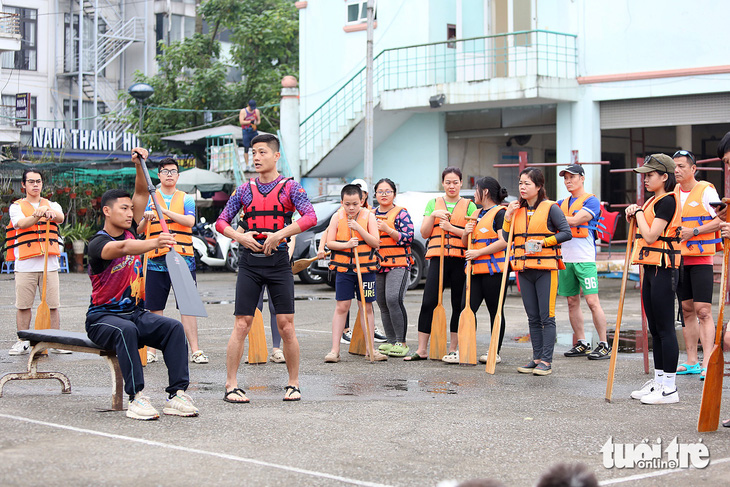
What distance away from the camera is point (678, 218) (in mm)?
7855

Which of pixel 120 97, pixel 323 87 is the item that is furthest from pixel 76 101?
pixel 323 87

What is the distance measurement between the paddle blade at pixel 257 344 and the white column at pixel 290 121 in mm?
17459

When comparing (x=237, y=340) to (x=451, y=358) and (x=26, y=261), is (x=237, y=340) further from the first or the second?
(x=26, y=261)

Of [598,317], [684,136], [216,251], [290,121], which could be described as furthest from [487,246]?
[290,121]

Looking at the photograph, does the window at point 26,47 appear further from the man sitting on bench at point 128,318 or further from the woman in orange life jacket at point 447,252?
the man sitting on bench at point 128,318

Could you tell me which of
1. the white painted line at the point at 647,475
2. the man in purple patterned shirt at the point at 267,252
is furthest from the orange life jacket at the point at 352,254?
the white painted line at the point at 647,475

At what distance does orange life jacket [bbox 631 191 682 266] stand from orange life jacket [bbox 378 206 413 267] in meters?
2.83

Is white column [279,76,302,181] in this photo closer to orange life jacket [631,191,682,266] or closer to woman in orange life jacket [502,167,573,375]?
woman in orange life jacket [502,167,573,375]

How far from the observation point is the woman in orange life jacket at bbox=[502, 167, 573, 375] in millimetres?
8914

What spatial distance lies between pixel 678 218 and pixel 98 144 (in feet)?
84.4

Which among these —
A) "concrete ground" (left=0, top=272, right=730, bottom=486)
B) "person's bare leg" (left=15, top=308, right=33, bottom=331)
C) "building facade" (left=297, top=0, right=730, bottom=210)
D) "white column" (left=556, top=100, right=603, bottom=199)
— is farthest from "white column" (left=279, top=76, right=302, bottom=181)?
"concrete ground" (left=0, top=272, right=730, bottom=486)

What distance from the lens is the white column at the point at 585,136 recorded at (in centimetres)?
2244

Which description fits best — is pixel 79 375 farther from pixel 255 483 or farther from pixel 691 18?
pixel 691 18

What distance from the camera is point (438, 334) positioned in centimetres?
977
